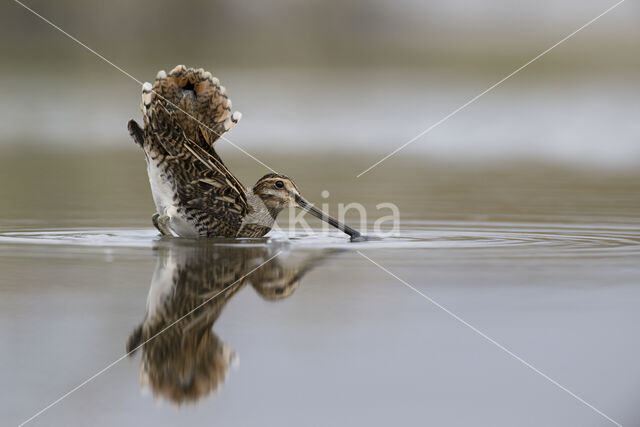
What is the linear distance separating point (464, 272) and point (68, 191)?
6887 mm

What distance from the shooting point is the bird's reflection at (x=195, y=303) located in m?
4.29

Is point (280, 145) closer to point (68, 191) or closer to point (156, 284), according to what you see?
point (68, 191)

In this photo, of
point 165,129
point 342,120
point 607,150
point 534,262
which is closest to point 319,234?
point 165,129

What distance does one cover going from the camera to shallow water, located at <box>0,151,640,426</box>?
4.02 metres

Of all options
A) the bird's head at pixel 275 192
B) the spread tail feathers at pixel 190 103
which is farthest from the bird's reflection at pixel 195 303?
the spread tail feathers at pixel 190 103

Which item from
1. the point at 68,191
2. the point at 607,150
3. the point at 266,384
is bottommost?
the point at 266,384

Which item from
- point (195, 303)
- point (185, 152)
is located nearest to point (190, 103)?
point (185, 152)

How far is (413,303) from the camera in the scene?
5.71 m

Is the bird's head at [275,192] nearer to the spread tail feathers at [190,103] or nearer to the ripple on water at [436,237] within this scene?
the ripple on water at [436,237]

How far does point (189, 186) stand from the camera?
8.43 metres

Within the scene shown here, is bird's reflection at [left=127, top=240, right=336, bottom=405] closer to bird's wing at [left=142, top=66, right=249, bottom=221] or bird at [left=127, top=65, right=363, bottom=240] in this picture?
bird at [left=127, top=65, right=363, bottom=240]

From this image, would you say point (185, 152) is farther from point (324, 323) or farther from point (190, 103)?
point (324, 323)

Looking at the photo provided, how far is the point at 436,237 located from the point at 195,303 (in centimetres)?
322

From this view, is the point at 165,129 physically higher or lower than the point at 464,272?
higher
